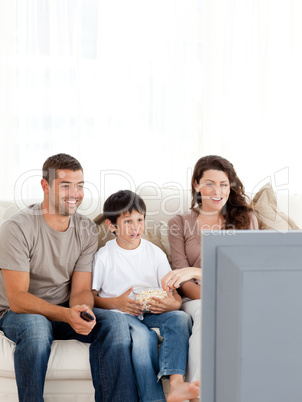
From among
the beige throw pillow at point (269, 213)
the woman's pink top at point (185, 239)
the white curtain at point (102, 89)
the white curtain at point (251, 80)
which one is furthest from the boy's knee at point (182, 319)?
the white curtain at point (251, 80)

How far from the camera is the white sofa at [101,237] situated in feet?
6.18

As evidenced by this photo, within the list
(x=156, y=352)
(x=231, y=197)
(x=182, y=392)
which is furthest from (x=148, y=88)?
(x=182, y=392)

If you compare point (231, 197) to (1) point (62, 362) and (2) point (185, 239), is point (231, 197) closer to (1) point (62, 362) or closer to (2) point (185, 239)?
(2) point (185, 239)

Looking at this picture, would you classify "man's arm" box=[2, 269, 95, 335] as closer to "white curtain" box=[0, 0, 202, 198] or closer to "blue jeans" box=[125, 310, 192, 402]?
"blue jeans" box=[125, 310, 192, 402]

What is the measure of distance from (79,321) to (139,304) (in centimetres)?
29

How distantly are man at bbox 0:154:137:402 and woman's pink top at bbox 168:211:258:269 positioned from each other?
1.31 feet

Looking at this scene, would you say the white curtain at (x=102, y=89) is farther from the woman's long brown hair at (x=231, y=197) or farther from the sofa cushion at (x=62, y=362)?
the sofa cushion at (x=62, y=362)

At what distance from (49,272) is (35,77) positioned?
5.37 ft

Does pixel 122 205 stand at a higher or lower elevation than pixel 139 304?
higher

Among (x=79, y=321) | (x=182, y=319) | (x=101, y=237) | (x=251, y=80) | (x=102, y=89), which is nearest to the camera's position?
(x=79, y=321)

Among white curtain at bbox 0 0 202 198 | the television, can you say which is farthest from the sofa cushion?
white curtain at bbox 0 0 202 198

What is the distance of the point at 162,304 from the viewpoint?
204 centimetres

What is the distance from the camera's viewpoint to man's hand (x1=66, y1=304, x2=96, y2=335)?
184 centimetres

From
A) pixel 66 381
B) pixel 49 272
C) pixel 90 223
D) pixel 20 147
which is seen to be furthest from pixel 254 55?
pixel 66 381
